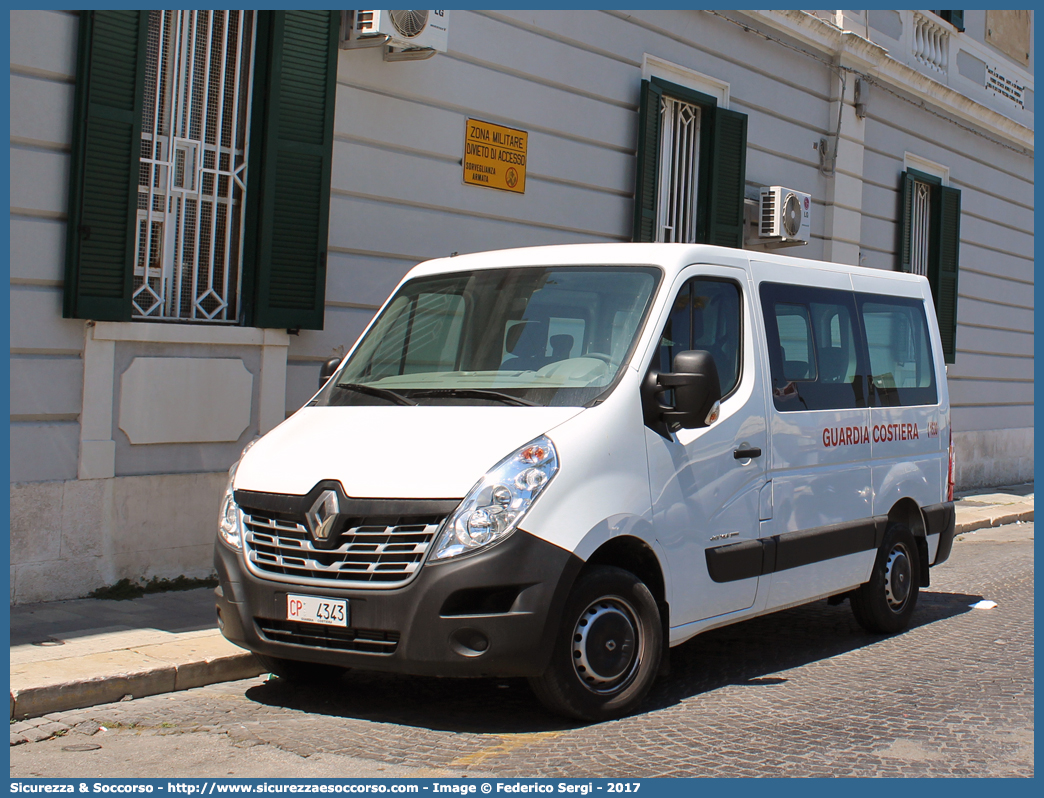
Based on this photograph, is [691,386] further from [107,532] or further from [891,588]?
[107,532]

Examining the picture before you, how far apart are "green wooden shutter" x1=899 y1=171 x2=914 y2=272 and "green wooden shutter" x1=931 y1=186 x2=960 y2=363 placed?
915 mm

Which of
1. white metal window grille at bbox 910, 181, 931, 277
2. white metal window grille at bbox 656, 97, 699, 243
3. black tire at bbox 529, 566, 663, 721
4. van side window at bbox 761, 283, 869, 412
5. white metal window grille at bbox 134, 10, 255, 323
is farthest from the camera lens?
white metal window grille at bbox 910, 181, 931, 277

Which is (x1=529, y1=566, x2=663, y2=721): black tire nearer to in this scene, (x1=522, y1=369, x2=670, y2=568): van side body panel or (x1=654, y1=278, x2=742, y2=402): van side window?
(x1=522, y1=369, x2=670, y2=568): van side body panel

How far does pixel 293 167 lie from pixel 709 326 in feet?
12.6

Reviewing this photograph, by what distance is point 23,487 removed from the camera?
6996 millimetres

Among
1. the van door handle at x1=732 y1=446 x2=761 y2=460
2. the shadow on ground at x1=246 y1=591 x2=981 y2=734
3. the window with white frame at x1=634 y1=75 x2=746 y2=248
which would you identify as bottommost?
the shadow on ground at x1=246 y1=591 x2=981 y2=734

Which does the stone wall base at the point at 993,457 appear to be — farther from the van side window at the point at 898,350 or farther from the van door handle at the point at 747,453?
the van door handle at the point at 747,453

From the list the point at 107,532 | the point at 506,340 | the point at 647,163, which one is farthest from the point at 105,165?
the point at 647,163

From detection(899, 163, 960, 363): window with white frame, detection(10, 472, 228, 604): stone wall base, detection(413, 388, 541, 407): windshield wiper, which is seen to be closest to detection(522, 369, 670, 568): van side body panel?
detection(413, 388, 541, 407): windshield wiper

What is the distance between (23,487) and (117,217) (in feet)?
5.72

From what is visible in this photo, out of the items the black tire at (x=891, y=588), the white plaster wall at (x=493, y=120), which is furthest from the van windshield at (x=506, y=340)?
the white plaster wall at (x=493, y=120)

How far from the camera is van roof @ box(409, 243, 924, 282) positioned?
5.67 m

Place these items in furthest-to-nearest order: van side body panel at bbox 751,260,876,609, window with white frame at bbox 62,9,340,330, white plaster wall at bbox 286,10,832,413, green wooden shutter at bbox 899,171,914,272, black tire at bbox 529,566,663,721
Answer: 1. green wooden shutter at bbox 899,171,914,272
2. white plaster wall at bbox 286,10,832,413
3. window with white frame at bbox 62,9,340,330
4. van side body panel at bbox 751,260,876,609
5. black tire at bbox 529,566,663,721

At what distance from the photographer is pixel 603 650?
4.99m
